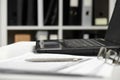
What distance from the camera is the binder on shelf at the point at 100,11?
2.03 meters

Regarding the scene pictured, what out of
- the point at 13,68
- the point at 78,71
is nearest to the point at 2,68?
the point at 13,68

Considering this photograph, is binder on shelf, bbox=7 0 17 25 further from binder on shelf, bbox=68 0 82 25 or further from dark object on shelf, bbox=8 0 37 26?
binder on shelf, bbox=68 0 82 25

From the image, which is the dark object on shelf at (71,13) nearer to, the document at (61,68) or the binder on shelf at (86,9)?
the binder on shelf at (86,9)

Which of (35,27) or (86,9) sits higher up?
(86,9)

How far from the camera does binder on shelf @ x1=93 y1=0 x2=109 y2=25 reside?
80.0 inches

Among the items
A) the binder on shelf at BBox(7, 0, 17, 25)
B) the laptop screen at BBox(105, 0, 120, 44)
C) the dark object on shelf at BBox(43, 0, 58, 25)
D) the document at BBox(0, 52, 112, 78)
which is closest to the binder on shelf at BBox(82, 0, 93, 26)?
the dark object on shelf at BBox(43, 0, 58, 25)

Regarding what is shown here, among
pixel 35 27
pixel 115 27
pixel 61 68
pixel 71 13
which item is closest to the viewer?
pixel 61 68

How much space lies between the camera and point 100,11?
203 centimetres

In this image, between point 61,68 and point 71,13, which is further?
point 71,13

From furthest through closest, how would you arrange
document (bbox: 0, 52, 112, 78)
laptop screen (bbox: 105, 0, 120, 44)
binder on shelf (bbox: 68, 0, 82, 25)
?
1. binder on shelf (bbox: 68, 0, 82, 25)
2. laptop screen (bbox: 105, 0, 120, 44)
3. document (bbox: 0, 52, 112, 78)

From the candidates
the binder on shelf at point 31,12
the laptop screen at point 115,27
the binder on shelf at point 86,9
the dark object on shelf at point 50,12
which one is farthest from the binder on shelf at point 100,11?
the laptop screen at point 115,27

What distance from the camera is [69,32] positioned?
7.32 ft

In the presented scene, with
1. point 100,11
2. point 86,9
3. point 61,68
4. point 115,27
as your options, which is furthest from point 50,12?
point 61,68

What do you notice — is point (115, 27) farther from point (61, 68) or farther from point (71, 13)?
point (71, 13)
